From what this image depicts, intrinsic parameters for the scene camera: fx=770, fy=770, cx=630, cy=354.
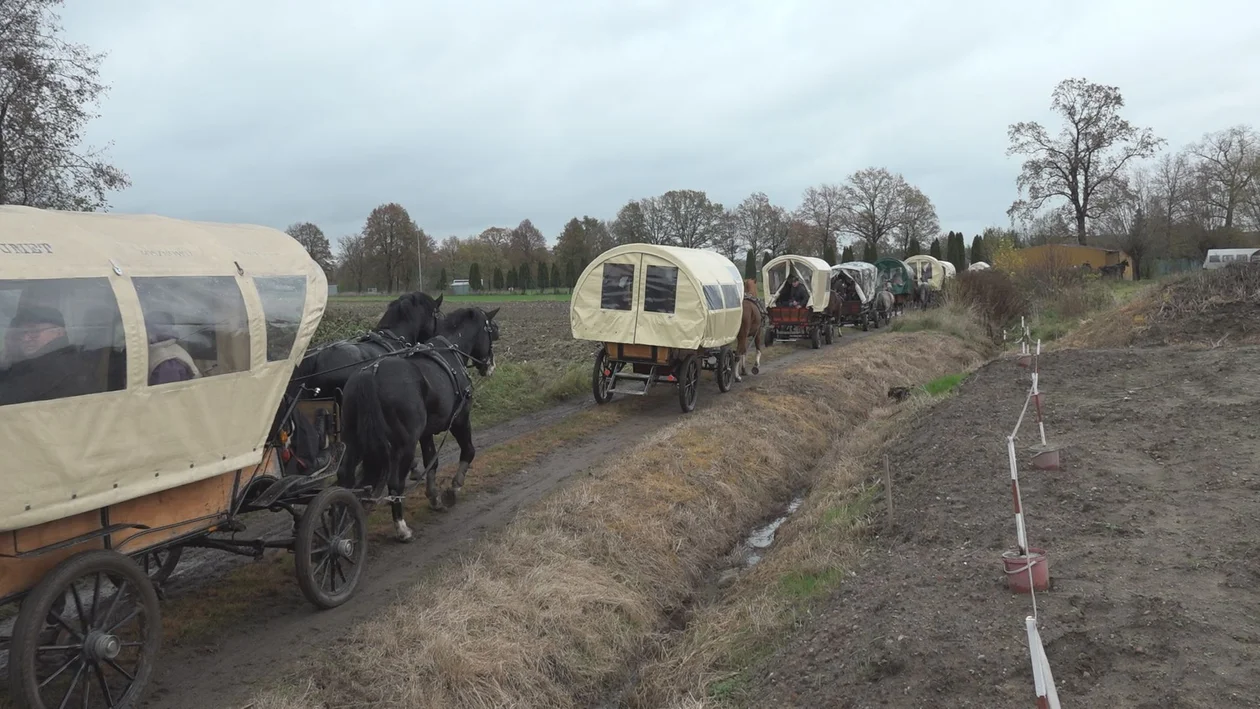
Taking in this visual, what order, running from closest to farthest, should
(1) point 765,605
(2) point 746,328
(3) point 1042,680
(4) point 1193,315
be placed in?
(3) point 1042,680, (1) point 765,605, (4) point 1193,315, (2) point 746,328

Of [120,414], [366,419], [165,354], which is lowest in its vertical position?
[366,419]

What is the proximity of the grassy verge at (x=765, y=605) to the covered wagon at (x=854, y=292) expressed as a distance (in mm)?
17302

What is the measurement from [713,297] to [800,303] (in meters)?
9.77

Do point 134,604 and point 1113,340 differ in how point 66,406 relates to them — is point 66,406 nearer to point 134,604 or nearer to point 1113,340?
point 134,604

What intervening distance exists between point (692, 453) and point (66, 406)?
23.3 feet

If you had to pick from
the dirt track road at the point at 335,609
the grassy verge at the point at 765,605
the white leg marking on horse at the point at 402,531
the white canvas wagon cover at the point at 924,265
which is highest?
the white canvas wagon cover at the point at 924,265

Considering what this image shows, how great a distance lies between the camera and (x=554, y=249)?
3177 inches

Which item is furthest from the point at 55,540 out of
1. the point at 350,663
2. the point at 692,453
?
the point at 692,453

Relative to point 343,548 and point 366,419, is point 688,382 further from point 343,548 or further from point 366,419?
point 343,548

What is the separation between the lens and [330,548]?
17.5 feet

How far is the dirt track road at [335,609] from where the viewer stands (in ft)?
14.3

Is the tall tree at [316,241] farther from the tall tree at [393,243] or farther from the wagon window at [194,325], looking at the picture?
the wagon window at [194,325]

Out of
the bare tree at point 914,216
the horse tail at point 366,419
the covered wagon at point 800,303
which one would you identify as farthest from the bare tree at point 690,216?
the horse tail at point 366,419

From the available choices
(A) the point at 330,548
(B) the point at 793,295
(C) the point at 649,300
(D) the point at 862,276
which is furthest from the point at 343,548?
(D) the point at 862,276
